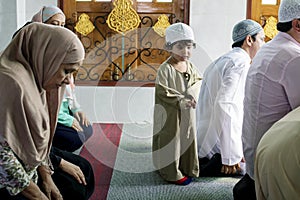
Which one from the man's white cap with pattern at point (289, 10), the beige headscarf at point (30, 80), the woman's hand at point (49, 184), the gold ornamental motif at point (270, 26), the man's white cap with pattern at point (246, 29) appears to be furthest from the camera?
the gold ornamental motif at point (270, 26)

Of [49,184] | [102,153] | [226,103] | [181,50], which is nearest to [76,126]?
[102,153]

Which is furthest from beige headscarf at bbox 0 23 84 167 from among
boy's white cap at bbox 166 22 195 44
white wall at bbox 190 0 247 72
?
white wall at bbox 190 0 247 72

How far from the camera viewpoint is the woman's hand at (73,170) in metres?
1.92

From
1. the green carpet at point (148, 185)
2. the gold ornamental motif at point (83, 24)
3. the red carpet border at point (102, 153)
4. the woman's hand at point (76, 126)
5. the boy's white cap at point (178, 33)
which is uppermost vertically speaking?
the boy's white cap at point (178, 33)

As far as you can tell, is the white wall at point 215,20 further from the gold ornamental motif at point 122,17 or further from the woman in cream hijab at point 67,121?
the woman in cream hijab at point 67,121

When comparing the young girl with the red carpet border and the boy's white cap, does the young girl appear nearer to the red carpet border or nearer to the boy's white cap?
the boy's white cap

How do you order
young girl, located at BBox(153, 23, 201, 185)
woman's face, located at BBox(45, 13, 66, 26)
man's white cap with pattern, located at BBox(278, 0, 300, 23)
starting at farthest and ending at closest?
woman's face, located at BBox(45, 13, 66, 26) < young girl, located at BBox(153, 23, 201, 185) < man's white cap with pattern, located at BBox(278, 0, 300, 23)

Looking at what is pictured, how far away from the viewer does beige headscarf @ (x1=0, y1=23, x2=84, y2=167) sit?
4.93ft

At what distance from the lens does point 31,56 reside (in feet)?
5.22

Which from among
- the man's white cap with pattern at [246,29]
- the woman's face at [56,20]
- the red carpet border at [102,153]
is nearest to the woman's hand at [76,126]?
the red carpet border at [102,153]

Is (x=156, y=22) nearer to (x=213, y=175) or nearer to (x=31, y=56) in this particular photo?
(x=213, y=175)

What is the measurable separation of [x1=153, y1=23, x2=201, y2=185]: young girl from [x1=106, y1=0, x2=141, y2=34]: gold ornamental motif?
1702 mm

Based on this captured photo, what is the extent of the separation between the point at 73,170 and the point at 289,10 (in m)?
1.25

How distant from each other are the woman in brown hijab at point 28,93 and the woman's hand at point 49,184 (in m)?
0.06
